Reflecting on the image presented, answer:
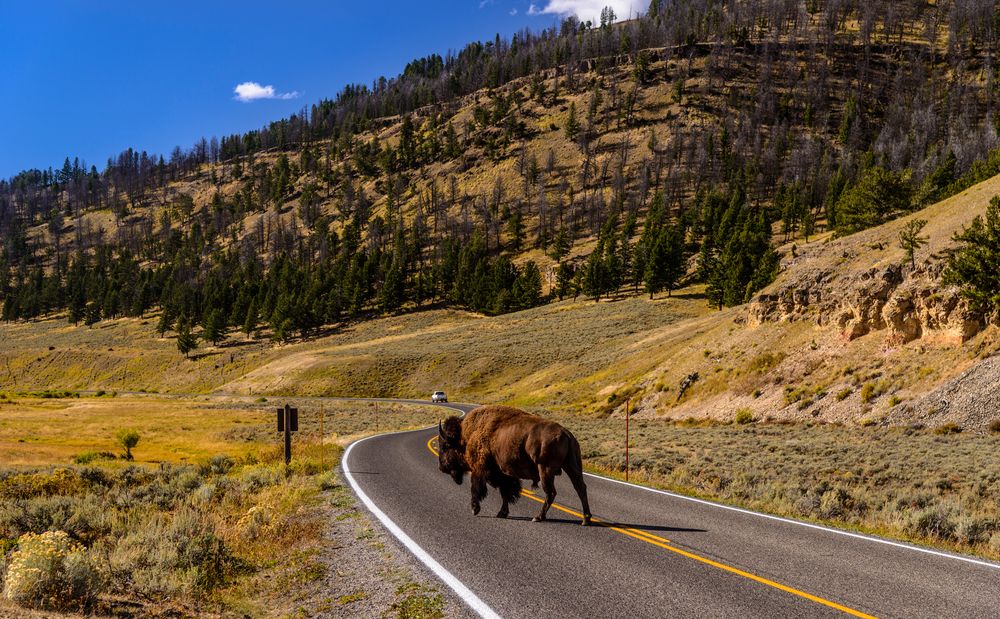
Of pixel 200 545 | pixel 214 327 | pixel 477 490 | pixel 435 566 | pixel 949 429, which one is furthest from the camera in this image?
pixel 214 327

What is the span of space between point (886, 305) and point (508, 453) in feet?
97.8

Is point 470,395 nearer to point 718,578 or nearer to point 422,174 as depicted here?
point 718,578

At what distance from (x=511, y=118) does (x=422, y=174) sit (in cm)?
3413

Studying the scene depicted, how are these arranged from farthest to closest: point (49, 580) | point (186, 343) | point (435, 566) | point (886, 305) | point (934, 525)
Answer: point (186, 343)
point (886, 305)
point (934, 525)
point (435, 566)
point (49, 580)

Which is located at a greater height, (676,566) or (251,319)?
(676,566)

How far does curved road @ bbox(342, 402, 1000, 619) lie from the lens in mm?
5539

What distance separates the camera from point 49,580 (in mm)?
5430

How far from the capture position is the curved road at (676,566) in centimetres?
554

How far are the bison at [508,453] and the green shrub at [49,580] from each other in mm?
5490

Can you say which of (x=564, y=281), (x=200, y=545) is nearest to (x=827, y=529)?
(x=200, y=545)

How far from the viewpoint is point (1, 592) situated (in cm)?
584

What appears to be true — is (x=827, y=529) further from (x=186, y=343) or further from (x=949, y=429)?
(x=186, y=343)

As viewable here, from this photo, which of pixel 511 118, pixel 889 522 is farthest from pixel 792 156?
pixel 889 522

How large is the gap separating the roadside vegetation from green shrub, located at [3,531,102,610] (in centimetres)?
841
